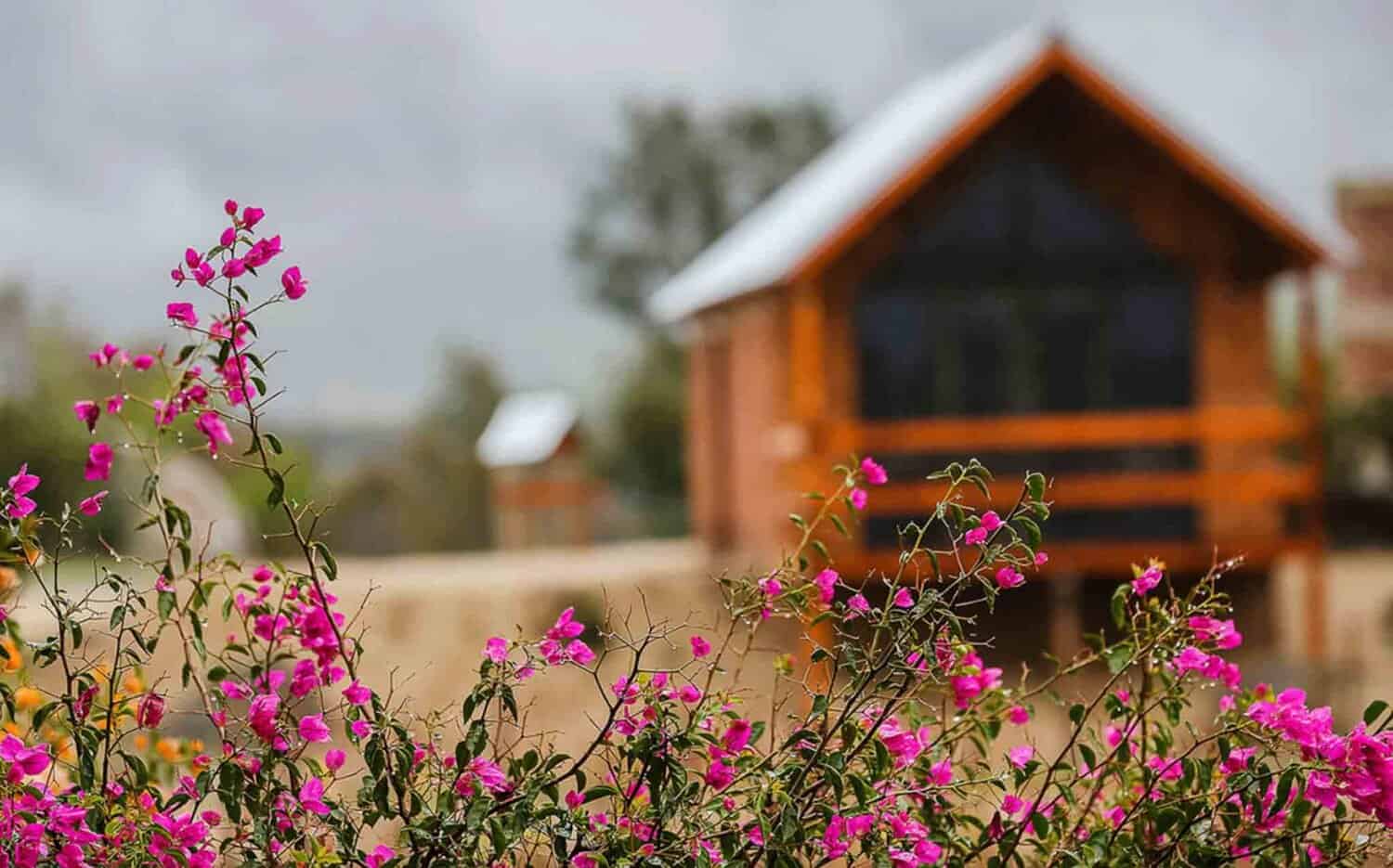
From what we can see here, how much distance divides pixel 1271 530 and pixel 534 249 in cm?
6495

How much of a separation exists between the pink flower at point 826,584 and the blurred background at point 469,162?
30973mm

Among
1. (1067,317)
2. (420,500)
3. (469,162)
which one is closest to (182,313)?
(1067,317)

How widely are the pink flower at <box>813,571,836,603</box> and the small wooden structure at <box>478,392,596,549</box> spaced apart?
2363 cm

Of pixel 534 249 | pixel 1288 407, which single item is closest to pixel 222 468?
pixel 1288 407

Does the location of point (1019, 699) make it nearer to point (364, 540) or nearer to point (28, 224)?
point (364, 540)

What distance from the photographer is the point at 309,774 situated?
3002 millimetres

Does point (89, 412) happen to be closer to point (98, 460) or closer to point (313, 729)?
point (98, 460)

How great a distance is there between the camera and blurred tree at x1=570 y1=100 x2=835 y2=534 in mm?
41250

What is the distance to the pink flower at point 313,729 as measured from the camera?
110 inches

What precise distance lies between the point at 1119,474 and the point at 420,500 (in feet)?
77.7

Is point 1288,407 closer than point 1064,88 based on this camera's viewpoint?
No

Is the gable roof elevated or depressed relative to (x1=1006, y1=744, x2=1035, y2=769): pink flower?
elevated

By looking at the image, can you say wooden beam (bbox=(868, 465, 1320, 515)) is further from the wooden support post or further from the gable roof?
the gable roof

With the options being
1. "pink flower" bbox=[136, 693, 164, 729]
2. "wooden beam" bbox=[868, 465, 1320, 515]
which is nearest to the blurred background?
"wooden beam" bbox=[868, 465, 1320, 515]
